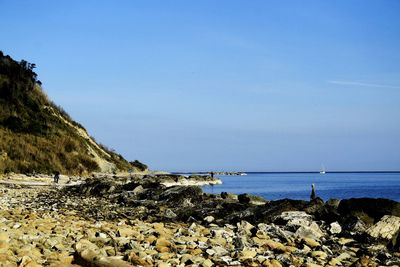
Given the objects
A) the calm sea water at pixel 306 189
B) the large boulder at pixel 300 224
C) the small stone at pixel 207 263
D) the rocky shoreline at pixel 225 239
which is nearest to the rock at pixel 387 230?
the rocky shoreline at pixel 225 239

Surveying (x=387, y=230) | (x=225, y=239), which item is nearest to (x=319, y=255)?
(x=225, y=239)

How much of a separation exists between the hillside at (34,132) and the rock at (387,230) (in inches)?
1386

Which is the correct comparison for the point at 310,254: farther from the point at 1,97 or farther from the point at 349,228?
the point at 1,97

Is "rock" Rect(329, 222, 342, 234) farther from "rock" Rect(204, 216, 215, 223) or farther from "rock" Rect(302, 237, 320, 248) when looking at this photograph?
"rock" Rect(204, 216, 215, 223)

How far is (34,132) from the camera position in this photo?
2047 inches

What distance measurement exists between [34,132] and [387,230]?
153 ft

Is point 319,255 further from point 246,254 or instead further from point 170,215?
point 170,215

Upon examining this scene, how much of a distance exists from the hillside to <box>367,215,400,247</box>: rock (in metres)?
35.2

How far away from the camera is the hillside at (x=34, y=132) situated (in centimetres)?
4562

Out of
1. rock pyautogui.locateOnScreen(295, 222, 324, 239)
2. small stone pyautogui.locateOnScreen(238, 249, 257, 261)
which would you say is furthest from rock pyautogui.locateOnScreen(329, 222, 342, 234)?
small stone pyautogui.locateOnScreen(238, 249, 257, 261)

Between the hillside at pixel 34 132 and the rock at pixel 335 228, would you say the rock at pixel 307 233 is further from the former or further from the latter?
the hillside at pixel 34 132

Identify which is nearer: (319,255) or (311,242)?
(319,255)

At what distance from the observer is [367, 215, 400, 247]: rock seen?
11.0 metres

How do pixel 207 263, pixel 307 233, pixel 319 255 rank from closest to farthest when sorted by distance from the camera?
pixel 207 263 → pixel 319 255 → pixel 307 233
